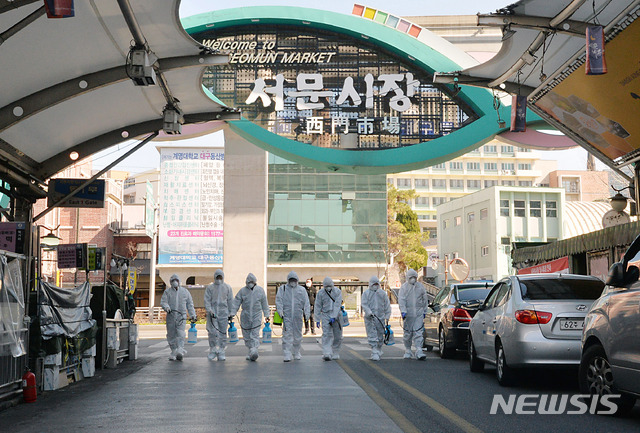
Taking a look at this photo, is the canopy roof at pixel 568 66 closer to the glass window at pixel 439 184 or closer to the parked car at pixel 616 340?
the parked car at pixel 616 340

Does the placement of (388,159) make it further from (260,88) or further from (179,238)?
(179,238)

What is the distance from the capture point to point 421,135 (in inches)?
949

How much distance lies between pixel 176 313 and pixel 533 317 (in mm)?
10002

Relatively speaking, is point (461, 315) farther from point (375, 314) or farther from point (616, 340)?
point (616, 340)

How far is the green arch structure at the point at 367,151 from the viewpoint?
77.0 feet

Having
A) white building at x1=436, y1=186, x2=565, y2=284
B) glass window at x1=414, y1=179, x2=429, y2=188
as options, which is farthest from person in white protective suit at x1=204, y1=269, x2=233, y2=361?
glass window at x1=414, y1=179, x2=429, y2=188

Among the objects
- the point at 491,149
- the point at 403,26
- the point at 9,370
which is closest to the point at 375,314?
the point at 9,370

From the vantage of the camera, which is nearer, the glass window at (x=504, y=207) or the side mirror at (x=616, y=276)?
the side mirror at (x=616, y=276)

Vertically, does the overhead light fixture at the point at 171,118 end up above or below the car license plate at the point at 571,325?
above

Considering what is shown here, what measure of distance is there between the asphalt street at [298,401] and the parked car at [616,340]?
376 millimetres

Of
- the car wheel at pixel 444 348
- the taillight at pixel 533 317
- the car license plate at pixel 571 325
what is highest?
the taillight at pixel 533 317

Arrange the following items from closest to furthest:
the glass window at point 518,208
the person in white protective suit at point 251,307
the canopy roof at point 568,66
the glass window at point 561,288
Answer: the glass window at point 561,288
the canopy roof at point 568,66
the person in white protective suit at point 251,307
the glass window at point 518,208

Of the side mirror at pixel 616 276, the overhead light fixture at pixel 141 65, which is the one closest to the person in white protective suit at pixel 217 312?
the overhead light fixture at pixel 141 65

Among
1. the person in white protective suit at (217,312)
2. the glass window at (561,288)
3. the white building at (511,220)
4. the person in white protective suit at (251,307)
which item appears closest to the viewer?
the glass window at (561,288)
